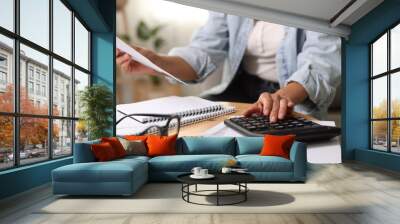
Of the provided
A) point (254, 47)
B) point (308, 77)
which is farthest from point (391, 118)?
point (254, 47)

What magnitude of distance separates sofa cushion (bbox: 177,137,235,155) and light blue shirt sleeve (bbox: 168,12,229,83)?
2.37m

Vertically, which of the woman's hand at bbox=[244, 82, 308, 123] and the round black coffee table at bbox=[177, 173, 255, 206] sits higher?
the woman's hand at bbox=[244, 82, 308, 123]

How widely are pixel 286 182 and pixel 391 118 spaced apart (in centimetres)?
351

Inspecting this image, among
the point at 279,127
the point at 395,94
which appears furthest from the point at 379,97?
the point at 279,127

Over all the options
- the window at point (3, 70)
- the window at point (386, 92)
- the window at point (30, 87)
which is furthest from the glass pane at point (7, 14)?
the window at point (386, 92)

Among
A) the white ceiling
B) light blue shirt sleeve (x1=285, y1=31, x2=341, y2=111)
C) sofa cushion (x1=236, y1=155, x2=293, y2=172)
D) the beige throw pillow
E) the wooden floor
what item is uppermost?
the white ceiling

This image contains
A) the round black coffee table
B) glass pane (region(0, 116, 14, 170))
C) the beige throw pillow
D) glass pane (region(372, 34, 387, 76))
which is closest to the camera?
the round black coffee table

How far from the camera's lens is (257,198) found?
4797 millimetres

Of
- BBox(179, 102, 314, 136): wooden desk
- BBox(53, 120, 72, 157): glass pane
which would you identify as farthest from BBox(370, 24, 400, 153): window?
BBox(53, 120, 72, 157): glass pane

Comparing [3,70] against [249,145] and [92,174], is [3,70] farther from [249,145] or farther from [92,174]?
[249,145]

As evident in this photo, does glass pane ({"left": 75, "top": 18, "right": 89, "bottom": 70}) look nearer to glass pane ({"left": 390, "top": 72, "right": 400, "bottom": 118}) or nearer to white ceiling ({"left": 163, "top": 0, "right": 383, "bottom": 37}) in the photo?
white ceiling ({"left": 163, "top": 0, "right": 383, "bottom": 37})

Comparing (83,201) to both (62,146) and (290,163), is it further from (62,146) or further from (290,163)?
(290,163)

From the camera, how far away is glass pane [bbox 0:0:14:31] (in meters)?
4.81

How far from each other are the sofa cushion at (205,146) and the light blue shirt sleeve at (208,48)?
2.37 metres
